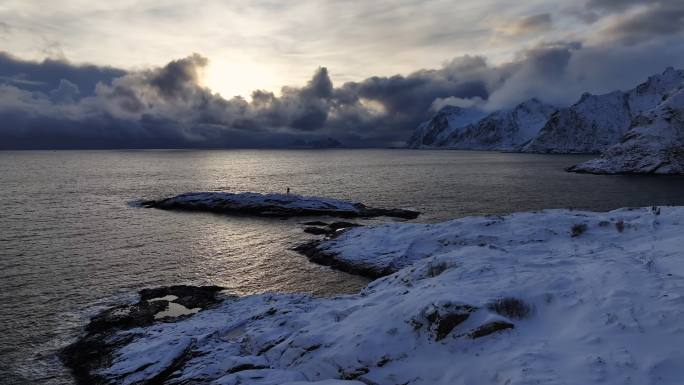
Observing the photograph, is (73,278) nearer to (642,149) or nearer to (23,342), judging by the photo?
(23,342)

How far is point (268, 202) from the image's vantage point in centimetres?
6762

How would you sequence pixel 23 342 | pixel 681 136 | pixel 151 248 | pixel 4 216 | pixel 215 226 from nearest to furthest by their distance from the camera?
pixel 23 342 < pixel 151 248 < pixel 215 226 < pixel 4 216 < pixel 681 136

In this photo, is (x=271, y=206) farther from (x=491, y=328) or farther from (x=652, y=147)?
(x=652, y=147)

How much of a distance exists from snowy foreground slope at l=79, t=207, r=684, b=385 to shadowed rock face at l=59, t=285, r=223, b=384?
813 mm

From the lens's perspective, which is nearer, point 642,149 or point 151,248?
point 151,248

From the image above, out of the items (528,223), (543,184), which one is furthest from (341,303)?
(543,184)

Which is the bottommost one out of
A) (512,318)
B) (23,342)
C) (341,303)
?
(23,342)

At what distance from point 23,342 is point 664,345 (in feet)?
90.9

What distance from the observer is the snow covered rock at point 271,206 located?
64.8m

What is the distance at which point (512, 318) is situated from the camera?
1673 cm

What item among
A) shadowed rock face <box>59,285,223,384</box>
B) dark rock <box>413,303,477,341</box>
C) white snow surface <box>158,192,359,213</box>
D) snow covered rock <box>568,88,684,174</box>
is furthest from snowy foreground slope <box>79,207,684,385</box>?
snow covered rock <box>568,88,684,174</box>

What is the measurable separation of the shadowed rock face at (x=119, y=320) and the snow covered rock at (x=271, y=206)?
3331cm

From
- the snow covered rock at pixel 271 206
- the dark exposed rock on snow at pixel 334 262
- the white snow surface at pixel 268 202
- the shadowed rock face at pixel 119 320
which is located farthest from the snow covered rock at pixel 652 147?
the shadowed rock face at pixel 119 320

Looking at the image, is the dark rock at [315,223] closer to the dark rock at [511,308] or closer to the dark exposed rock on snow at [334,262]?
the dark exposed rock on snow at [334,262]
